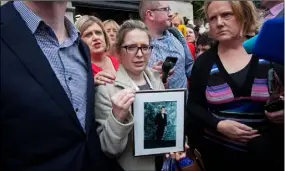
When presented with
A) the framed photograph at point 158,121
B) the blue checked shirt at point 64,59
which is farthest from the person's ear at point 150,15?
the blue checked shirt at point 64,59

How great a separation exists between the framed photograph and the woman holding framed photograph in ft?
0.16

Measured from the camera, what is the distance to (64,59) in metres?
1.29

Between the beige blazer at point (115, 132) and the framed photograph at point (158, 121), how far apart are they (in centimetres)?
5

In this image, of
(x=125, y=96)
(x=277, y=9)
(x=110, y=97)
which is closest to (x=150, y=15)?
(x=277, y=9)

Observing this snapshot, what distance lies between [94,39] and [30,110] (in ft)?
5.44

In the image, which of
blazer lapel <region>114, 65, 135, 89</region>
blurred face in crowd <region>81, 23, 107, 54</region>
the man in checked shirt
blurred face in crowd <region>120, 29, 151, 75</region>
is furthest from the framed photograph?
blurred face in crowd <region>81, 23, 107, 54</region>

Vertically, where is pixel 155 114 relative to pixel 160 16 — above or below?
below

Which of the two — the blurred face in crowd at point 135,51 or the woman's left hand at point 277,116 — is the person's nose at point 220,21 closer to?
the blurred face in crowd at point 135,51

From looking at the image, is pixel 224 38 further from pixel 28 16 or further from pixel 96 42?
pixel 96 42

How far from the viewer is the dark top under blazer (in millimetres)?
1101

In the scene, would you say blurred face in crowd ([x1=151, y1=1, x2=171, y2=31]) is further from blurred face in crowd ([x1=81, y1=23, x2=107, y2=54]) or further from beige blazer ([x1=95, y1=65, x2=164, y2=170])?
beige blazer ([x1=95, y1=65, x2=164, y2=170])

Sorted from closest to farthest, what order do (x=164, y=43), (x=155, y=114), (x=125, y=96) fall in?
(x=125, y=96), (x=155, y=114), (x=164, y=43)

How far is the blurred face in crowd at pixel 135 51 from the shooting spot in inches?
68.5

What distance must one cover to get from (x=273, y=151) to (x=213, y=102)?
0.39m
